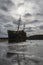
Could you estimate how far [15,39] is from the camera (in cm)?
10650

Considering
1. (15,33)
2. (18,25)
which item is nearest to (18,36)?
(15,33)

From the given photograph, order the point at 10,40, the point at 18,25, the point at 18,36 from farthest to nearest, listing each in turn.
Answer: the point at 18,25 → the point at 18,36 → the point at 10,40

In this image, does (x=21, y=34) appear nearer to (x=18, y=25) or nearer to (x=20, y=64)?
(x=18, y=25)

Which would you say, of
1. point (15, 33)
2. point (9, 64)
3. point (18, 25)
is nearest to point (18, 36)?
point (15, 33)

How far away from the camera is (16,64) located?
1414cm

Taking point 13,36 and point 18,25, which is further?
point 18,25

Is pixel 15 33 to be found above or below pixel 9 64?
below

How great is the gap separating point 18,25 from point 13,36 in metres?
34.5

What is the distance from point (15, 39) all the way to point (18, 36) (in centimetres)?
471

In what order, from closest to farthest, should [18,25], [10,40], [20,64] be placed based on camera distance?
[20,64]
[10,40]
[18,25]

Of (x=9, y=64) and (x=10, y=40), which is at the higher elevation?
(x=9, y=64)

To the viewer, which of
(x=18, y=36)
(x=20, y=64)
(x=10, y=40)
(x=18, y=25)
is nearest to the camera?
(x=20, y=64)

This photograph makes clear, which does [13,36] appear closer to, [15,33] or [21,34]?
[15,33]

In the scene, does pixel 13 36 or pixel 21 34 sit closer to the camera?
pixel 13 36
